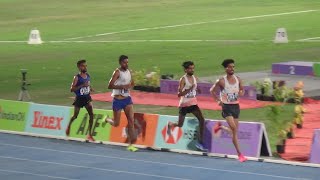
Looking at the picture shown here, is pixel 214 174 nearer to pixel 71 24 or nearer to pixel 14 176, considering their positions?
pixel 14 176

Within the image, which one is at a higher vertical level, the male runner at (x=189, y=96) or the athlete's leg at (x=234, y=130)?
the male runner at (x=189, y=96)

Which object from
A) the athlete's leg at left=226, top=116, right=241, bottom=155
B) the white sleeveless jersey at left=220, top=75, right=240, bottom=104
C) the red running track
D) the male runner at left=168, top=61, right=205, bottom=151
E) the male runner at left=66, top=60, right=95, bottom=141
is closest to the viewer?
the athlete's leg at left=226, top=116, right=241, bottom=155

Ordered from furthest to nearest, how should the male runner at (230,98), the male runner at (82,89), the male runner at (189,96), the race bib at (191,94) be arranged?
1. the male runner at (82,89)
2. the race bib at (191,94)
3. the male runner at (189,96)
4. the male runner at (230,98)

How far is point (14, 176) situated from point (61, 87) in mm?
16204

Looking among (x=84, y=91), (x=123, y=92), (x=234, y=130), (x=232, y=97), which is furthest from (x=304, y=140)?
(x=84, y=91)

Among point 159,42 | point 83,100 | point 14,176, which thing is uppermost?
point 159,42

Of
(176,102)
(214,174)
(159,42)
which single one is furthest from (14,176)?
(159,42)

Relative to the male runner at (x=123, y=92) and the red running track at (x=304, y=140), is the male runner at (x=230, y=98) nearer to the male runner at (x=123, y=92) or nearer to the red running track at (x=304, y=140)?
the red running track at (x=304, y=140)

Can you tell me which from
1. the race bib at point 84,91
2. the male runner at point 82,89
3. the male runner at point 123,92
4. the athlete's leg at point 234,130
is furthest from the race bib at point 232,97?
the race bib at point 84,91

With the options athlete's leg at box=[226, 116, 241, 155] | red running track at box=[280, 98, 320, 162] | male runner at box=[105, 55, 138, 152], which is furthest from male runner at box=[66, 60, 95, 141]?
red running track at box=[280, 98, 320, 162]

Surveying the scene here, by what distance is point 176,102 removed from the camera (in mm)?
29969

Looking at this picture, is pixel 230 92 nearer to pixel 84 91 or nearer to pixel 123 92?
pixel 123 92

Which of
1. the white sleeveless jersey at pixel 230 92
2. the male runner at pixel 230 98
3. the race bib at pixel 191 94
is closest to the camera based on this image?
the male runner at pixel 230 98

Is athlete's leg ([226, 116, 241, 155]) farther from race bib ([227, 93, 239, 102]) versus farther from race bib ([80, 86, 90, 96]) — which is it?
race bib ([80, 86, 90, 96])
